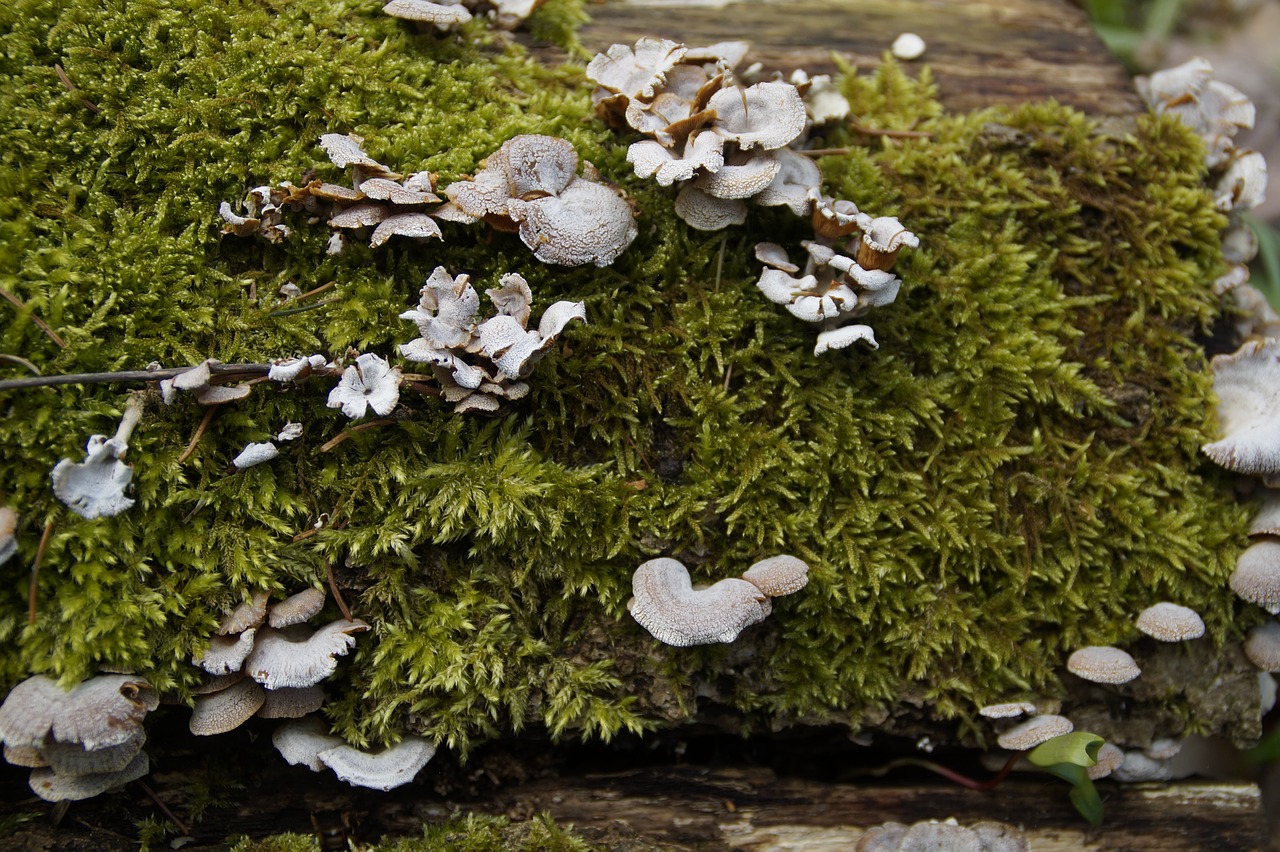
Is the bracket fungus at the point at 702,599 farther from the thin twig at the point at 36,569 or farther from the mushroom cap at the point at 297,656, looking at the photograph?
the thin twig at the point at 36,569

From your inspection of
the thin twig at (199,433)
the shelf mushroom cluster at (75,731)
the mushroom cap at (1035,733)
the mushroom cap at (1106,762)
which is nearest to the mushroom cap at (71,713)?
the shelf mushroom cluster at (75,731)

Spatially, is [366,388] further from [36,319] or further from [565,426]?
[36,319]

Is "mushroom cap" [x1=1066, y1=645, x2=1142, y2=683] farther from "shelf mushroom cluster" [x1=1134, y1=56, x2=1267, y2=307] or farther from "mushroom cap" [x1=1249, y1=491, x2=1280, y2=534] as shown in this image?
"shelf mushroom cluster" [x1=1134, y1=56, x2=1267, y2=307]

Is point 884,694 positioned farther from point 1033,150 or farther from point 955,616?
point 1033,150

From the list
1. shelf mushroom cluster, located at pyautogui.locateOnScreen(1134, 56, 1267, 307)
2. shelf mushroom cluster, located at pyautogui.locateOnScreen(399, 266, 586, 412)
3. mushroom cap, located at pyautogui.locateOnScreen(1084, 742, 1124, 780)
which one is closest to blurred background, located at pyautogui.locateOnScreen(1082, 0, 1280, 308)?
shelf mushroom cluster, located at pyautogui.locateOnScreen(1134, 56, 1267, 307)

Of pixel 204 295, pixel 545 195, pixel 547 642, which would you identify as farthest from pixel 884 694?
pixel 204 295
